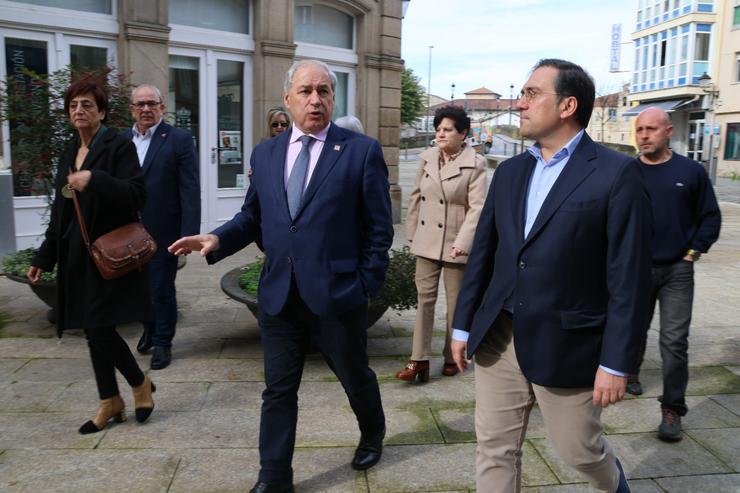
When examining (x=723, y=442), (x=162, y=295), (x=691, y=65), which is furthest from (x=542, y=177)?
(x=691, y=65)

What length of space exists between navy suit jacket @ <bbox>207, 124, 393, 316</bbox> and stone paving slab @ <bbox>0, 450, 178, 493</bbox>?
106 centimetres

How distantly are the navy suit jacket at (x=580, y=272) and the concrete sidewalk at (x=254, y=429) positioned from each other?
3.93 ft

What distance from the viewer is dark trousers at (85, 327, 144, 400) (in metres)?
3.89

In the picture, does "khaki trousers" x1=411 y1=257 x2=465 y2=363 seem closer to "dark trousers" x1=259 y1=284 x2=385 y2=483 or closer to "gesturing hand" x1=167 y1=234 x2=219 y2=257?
"dark trousers" x1=259 y1=284 x2=385 y2=483

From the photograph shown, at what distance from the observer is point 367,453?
12.0 ft

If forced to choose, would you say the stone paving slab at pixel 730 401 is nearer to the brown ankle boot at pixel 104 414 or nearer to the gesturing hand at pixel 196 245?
the gesturing hand at pixel 196 245

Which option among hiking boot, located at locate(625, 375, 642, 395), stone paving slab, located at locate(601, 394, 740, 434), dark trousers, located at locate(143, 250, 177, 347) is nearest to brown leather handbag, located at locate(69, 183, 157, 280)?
dark trousers, located at locate(143, 250, 177, 347)

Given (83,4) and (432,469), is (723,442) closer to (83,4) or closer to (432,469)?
(432,469)

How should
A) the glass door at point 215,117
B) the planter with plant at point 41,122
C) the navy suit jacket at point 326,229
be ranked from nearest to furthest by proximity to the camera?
the navy suit jacket at point 326,229
the planter with plant at point 41,122
the glass door at point 215,117

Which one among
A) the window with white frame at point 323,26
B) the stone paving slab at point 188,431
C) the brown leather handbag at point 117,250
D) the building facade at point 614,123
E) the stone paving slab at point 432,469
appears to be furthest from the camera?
the building facade at point 614,123

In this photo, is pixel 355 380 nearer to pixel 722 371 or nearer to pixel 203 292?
pixel 722 371

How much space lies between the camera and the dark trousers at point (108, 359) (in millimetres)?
3889

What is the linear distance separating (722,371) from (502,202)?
3.61m

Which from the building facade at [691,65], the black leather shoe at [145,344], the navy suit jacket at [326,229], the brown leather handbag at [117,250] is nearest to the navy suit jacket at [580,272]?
the navy suit jacket at [326,229]
